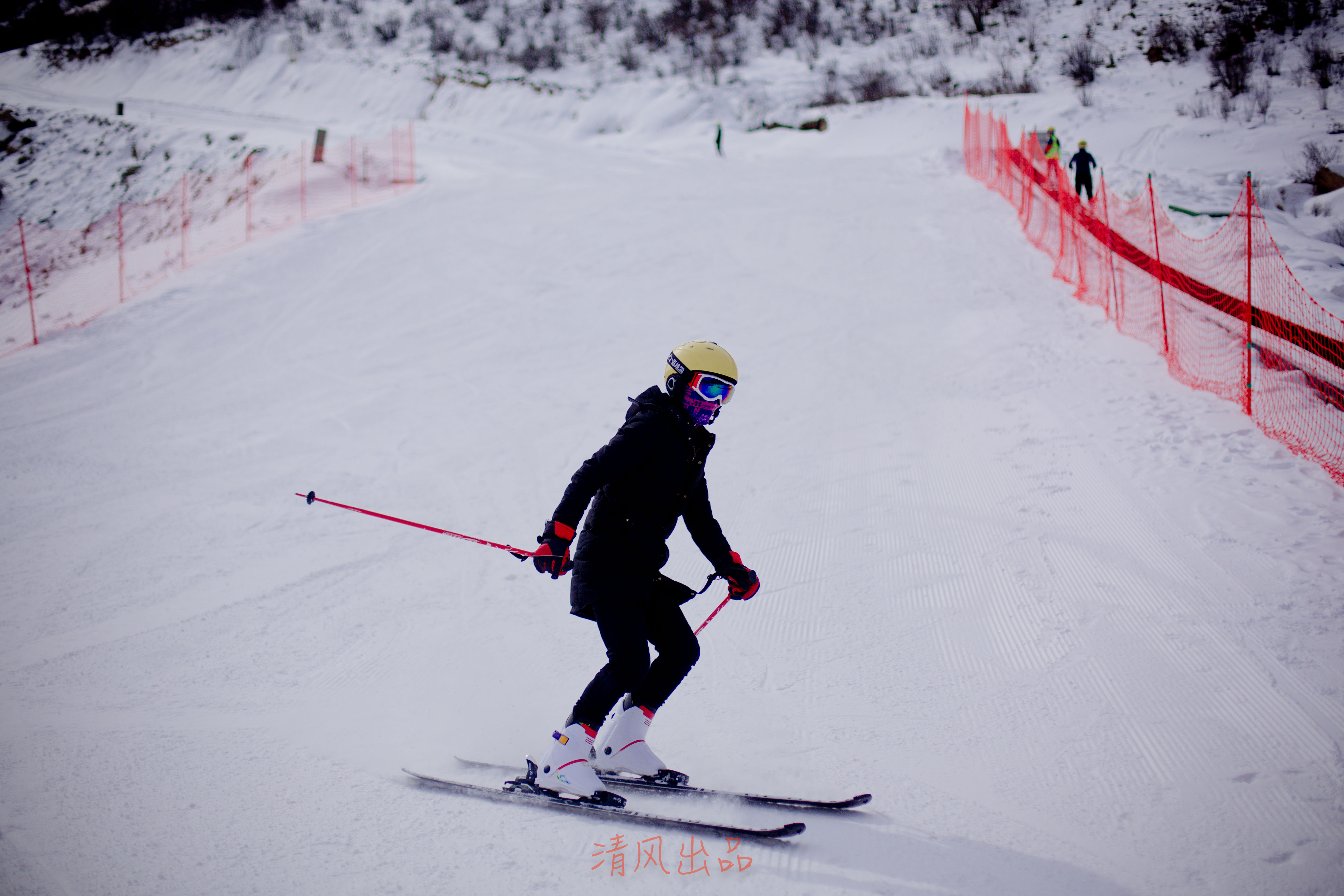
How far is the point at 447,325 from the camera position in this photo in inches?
418

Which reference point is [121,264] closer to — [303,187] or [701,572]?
[303,187]

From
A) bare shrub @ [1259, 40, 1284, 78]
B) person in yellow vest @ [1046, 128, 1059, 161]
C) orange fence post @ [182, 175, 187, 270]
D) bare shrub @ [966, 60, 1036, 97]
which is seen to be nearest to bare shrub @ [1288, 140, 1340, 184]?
person in yellow vest @ [1046, 128, 1059, 161]

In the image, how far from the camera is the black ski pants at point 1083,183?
1366 cm

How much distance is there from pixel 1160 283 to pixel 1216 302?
60cm

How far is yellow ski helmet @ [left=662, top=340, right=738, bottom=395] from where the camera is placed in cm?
312

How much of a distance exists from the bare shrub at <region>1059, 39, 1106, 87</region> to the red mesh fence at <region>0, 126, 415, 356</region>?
1804 centimetres

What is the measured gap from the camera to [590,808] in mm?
3021

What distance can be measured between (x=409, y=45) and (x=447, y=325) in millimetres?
28564

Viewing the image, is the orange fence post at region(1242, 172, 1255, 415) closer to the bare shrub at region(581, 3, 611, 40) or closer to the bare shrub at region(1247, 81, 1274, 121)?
the bare shrub at region(1247, 81, 1274, 121)

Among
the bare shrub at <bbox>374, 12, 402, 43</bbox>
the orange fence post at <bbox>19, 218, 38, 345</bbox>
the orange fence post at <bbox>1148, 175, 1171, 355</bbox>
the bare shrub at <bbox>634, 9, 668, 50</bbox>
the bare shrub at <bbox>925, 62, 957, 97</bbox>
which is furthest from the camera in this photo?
the bare shrub at <bbox>374, 12, 402, 43</bbox>

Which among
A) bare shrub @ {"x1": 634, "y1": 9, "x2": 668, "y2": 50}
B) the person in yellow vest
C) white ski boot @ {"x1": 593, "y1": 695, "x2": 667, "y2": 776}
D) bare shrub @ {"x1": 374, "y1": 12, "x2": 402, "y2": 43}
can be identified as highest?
bare shrub @ {"x1": 374, "y1": 12, "x2": 402, "y2": 43}

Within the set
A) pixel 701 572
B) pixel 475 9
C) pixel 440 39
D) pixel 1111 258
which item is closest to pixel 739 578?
pixel 701 572

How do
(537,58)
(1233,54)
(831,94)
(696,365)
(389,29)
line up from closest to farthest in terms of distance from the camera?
(696,365) < (1233,54) < (831,94) < (537,58) < (389,29)

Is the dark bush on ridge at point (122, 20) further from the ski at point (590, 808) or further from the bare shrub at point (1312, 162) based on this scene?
the ski at point (590, 808)
